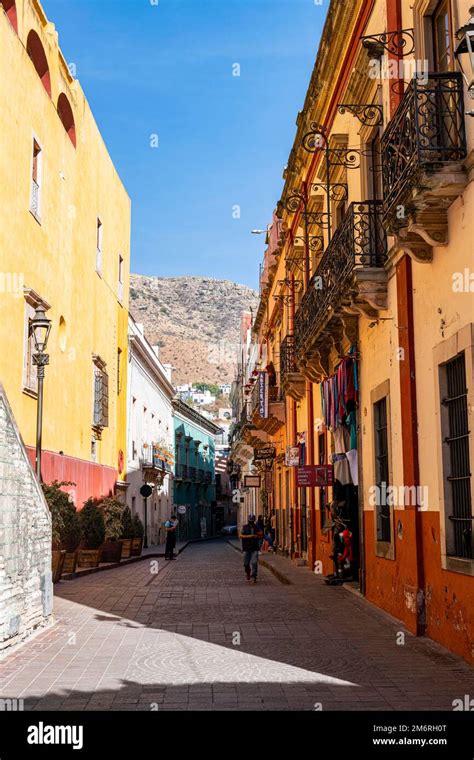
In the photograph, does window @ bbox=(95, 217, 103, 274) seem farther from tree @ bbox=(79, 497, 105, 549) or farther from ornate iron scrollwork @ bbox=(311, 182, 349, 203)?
ornate iron scrollwork @ bbox=(311, 182, 349, 203)

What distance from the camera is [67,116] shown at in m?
22.4

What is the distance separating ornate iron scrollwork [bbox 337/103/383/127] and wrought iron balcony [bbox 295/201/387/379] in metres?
1.20

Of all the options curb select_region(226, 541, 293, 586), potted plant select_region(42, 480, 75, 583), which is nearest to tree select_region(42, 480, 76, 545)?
potted plant select_region(42, 480, 75, 583)

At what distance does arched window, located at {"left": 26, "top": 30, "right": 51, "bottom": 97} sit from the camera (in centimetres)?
1883

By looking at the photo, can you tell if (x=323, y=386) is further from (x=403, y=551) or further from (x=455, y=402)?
(x=455, y=402)

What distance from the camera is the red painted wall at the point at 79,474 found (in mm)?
19406

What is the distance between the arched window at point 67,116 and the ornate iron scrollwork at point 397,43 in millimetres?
12999

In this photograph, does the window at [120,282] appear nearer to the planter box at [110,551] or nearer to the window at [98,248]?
the window at [98,248]

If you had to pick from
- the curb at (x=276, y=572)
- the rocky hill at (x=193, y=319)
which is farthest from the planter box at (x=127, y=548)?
the rocky hill at (x=193, y=319)

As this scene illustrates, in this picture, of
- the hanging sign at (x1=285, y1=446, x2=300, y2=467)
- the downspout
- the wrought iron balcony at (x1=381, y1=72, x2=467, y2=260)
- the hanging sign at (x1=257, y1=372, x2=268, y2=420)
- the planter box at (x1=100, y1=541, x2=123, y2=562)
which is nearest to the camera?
the wrought iron balcony at (x1=381, y1=72, x2=467, y2=260)

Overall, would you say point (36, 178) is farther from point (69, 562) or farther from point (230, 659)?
point (230, 659)

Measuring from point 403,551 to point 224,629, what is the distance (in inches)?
99.7

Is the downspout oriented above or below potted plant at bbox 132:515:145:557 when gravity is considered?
above

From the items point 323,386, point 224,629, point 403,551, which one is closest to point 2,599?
point 224,629
